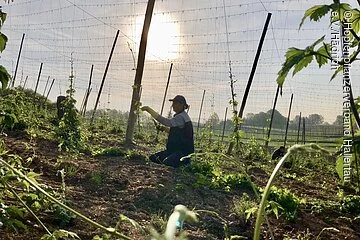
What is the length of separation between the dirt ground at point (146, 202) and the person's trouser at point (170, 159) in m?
0.57

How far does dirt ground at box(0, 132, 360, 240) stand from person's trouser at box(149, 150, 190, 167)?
1.88ft

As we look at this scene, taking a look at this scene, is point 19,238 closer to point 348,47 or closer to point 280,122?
point 348,47

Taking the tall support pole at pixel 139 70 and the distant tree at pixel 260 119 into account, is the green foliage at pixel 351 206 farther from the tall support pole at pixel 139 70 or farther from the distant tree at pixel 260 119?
the distant tree at pixel 260 119

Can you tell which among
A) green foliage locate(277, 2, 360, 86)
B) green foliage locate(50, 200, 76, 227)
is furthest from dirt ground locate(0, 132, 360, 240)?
green foliage locate(277, 2, 360, 86)

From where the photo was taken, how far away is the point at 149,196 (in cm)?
381

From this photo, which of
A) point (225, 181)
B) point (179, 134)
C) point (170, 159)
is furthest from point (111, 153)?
point (225, 181)

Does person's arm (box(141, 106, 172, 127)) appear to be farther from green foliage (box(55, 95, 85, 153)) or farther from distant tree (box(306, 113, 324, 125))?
distant tree (box(306, 113, 324, 125))

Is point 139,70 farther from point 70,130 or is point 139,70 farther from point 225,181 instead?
point 225,181

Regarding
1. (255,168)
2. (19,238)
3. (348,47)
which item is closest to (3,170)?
(19,238)

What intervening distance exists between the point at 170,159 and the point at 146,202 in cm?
262

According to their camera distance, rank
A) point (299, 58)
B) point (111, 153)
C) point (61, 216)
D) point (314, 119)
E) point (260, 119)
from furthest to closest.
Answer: point (314, 119) → point (260, 119) → point (111, 153) → point (61, 216) → point (299, 58)

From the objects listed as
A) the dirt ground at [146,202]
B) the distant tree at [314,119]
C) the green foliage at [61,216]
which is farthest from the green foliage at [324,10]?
the distant tree at [314,119]

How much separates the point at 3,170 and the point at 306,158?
9.72 m

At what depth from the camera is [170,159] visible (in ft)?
20.6
